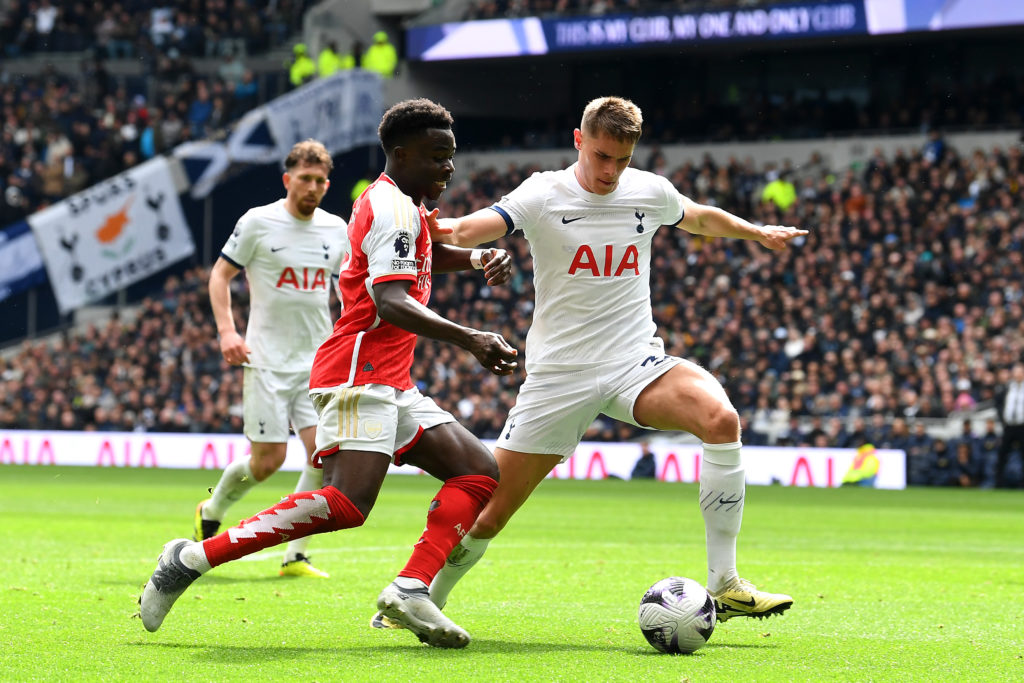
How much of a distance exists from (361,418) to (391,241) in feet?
2.49

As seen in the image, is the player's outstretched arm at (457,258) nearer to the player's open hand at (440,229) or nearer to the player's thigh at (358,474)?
the player's open hand at (440,229)

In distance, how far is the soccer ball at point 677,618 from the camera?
5938 mm

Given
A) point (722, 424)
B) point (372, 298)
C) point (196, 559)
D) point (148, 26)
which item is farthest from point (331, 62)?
point (196, 559)

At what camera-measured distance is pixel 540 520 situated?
15.1 meters

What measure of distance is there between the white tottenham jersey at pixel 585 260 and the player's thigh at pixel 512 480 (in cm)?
45

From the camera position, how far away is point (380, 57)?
33594mm

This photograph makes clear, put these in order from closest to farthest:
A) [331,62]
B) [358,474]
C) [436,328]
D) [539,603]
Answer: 1. [436,328]
2. [358,474]
3. [539,603]
4. [331,62]

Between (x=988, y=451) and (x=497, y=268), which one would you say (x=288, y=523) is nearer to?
(x=497, y=268)

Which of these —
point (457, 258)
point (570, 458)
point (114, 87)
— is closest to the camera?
point (457, 258)

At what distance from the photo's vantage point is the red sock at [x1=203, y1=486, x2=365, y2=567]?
227 inches

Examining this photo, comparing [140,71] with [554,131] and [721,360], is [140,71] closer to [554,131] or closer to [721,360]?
[554,131]

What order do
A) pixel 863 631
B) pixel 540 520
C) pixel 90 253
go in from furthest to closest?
pixel 90 253, pixel 540 520, pixel 863 631

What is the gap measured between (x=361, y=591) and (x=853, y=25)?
24064 millimetres

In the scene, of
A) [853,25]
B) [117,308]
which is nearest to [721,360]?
[853,25]
